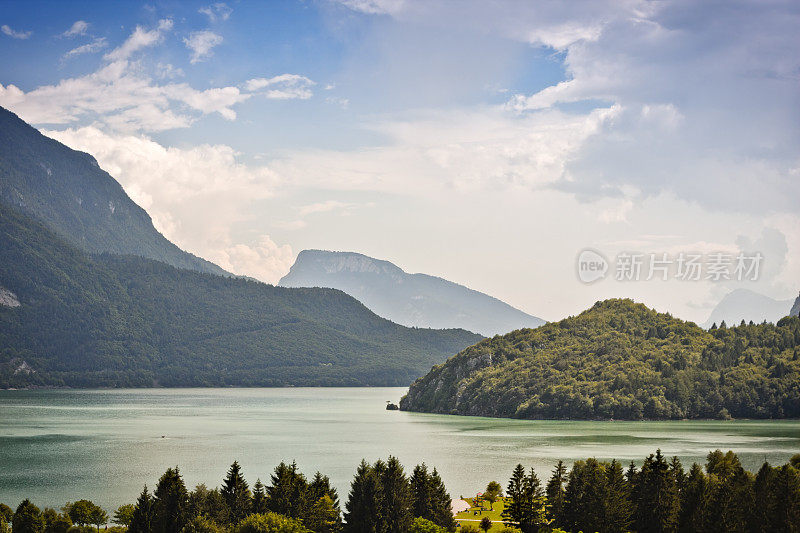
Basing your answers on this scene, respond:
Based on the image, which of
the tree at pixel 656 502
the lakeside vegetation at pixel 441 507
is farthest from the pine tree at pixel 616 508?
the tree at pixel 656 502

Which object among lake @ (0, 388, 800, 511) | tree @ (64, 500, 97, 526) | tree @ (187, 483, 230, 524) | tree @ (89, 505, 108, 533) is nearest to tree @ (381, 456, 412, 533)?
tree @ (187, 483, 230, 524)

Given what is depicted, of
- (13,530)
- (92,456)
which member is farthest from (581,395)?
(13,530)

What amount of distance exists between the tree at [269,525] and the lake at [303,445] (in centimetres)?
2029

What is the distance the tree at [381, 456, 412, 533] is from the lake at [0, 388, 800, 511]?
762 inches

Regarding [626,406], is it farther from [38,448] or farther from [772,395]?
[38,448]

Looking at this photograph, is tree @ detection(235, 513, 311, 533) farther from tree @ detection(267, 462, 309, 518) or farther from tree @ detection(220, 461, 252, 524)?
tree @ detection(220, 461, 252, 524)

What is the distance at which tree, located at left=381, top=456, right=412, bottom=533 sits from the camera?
49.6m

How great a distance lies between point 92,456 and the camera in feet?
312

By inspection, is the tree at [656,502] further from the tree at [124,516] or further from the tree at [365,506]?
the tree at [124,516]

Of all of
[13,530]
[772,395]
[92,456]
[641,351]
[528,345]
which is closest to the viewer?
[13,530]

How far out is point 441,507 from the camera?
175ft

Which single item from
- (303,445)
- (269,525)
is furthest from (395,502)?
(303,445)

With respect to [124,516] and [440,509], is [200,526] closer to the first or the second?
[124,516]

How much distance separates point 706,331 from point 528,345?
38525mm
